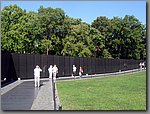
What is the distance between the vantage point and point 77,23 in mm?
39781

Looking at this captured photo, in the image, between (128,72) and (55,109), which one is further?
(128,72)

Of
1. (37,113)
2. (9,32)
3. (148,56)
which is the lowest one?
(37,113)

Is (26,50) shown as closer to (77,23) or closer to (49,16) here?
(49,16)

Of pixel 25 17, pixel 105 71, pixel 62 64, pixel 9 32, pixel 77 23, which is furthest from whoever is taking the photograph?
pixel 77 23

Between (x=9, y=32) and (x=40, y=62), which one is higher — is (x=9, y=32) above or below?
above

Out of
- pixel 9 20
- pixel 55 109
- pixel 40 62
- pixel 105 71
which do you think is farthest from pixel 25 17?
pixel 55 109

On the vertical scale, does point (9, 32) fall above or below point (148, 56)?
above

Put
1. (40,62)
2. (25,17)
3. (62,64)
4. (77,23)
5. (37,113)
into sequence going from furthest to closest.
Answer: (77,23) → (25,17) → (62,64) → (40,62) → (37,113)

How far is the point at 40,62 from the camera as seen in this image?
23.9 m

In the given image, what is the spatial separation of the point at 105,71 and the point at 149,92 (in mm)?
21294

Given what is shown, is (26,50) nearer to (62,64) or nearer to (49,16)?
(49,16)

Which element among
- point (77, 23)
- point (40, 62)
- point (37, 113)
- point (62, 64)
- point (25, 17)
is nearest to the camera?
point (37, 113)

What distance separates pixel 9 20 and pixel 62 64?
36.0 ft

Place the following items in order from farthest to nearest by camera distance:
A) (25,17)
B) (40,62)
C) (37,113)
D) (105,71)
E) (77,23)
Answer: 1. (77,23)
2. (25,17)
3. (105,71)
4. (40,62)
5. (37,113)
